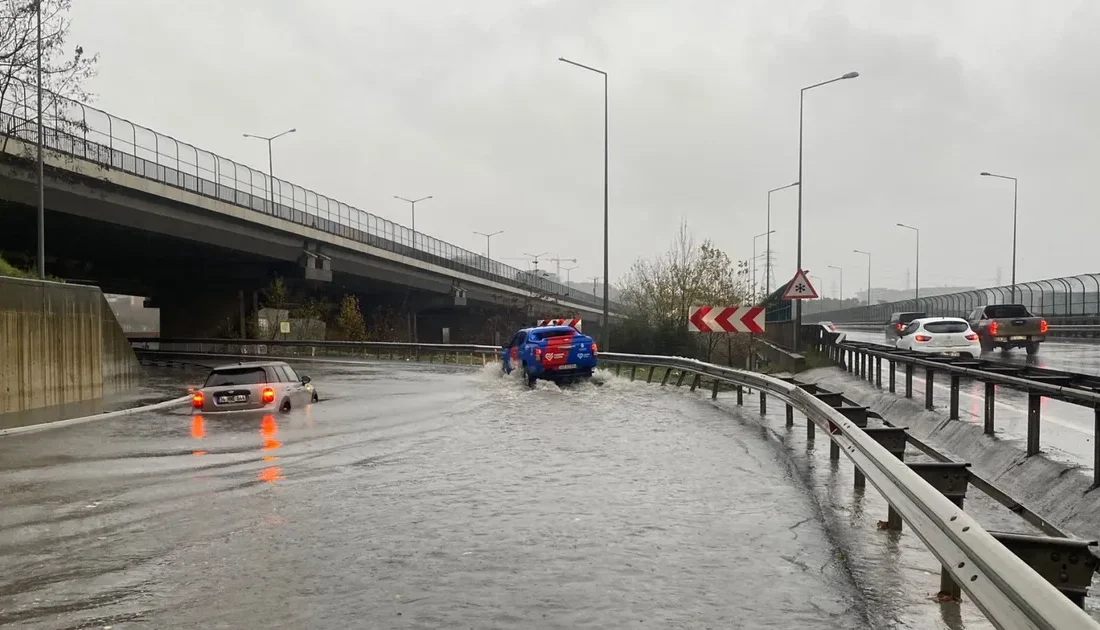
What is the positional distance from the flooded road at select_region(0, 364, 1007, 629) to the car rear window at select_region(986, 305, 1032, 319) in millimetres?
26869

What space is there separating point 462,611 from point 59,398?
2168cm

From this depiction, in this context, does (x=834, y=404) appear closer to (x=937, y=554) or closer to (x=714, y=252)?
(x=937, y=554)

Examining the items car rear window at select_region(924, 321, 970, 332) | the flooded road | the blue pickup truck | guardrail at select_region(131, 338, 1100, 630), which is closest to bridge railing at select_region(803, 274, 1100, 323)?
car rear window at select_region(924, 321, 970, 332)

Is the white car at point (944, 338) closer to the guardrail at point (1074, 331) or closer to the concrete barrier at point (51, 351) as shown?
the guardrail at point (1074, 331)

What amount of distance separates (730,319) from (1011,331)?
588 inches

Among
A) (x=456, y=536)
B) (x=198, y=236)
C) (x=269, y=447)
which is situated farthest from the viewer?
(x=198, y=236)

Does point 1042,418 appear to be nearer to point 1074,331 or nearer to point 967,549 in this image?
point 967,549

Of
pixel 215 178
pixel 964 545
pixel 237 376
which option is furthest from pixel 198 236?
pixel 964 545

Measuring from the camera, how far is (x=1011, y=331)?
118 ft

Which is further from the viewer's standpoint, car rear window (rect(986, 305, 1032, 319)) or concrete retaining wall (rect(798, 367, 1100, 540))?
car rear window (rect(986, 305, 1032, 319))

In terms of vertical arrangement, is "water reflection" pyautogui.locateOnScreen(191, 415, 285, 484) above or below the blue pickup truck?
below

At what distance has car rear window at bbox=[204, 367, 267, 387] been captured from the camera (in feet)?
64.3

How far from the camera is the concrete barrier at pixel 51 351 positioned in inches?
859

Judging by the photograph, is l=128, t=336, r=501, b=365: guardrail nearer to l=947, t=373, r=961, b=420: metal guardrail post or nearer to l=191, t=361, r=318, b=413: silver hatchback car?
l=191, t=361, r=318, b=413: silver hatchback car
